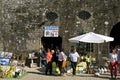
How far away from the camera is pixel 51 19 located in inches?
1022

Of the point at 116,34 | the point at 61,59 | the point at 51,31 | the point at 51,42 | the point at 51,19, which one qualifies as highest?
the point at 51,19

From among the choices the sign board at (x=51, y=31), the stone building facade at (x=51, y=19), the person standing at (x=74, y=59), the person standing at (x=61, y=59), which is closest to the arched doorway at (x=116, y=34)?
the stone building facade at (x=51, y=19)

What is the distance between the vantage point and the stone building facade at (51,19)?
2533 cm

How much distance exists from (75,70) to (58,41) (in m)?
6.28

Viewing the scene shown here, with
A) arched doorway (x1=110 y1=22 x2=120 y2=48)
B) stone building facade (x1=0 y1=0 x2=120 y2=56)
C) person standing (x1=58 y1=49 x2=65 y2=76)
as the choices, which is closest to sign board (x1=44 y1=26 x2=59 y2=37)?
stone building facade (x1=0 y1=0 x2=120 y2=56)

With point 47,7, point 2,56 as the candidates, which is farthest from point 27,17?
point 2,56

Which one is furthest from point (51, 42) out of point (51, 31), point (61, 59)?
point (61, 59)

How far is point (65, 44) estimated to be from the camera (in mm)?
25812

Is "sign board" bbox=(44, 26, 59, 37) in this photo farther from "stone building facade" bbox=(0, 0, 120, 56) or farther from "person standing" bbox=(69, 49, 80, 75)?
"person standing" bbox=(69, 49, 80, 75)

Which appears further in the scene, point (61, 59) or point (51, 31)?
point (51, 31)

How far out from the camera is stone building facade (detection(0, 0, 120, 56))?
83.1 ft

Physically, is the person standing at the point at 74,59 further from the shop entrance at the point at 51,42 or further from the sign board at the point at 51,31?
the shop entrance at the point at 51,42

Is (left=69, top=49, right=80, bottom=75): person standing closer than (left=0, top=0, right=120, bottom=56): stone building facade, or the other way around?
(left=69, top=49, right=80, bottom=75): person standing

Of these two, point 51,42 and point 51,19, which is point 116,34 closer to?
point 51,42
